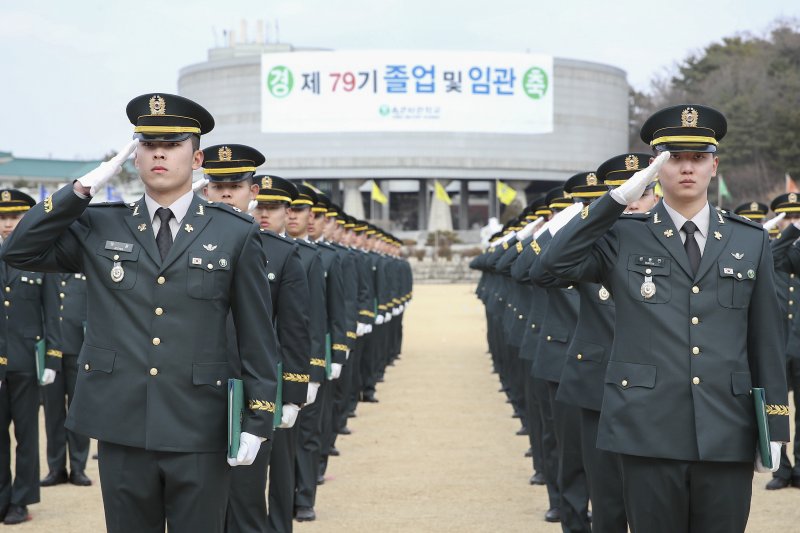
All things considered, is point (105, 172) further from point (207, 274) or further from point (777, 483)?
point (777, 483)

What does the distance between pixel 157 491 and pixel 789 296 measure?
743cm

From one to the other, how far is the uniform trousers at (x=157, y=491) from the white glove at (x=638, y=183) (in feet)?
6.03

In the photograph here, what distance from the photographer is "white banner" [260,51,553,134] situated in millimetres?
65625

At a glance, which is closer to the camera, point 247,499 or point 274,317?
point 247,499

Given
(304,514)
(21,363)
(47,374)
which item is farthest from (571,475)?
(21,363)

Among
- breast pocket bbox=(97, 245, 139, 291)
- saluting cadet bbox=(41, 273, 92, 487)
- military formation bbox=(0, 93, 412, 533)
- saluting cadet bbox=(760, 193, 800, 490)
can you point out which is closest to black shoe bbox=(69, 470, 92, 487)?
saluting cadet bbox=(41, 273, 92, 487)

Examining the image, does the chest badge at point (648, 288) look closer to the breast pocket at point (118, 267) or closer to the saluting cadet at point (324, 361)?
the breast pocket at point (118, 267)

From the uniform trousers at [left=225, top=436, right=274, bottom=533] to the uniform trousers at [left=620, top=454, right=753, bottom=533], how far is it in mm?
2011

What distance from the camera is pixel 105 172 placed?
4.04m

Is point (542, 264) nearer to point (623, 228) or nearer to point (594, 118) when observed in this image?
point (623, 228)

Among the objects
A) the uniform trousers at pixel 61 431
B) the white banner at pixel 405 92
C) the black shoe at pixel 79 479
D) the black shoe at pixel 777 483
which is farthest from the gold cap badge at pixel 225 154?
the white banner at pixel 405 92

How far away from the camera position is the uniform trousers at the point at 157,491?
396 cm

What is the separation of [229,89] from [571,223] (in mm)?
70305

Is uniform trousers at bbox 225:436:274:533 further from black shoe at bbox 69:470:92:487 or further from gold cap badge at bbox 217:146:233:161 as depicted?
black shoe at bbox 69:470:92:487
